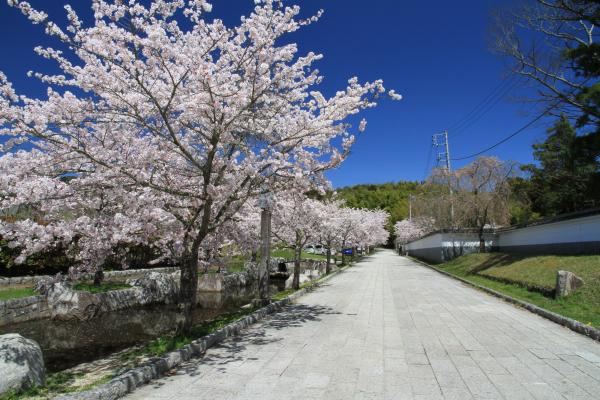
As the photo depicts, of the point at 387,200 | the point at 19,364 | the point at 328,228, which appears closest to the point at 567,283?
the point at 19,364

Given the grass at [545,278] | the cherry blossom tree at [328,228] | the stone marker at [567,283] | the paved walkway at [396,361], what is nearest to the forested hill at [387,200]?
the cherry blossom tree at [328,228]

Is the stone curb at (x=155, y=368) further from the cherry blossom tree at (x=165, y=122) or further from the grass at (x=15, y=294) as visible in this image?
the grass at (x=15, y=294)

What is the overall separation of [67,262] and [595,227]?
21.1 meters

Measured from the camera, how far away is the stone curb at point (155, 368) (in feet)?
15.1

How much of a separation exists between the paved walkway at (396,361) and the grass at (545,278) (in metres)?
0.80

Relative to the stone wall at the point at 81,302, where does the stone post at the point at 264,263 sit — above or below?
above

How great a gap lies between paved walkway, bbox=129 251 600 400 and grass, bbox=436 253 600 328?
80 centimetres

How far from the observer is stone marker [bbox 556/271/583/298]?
10789mm

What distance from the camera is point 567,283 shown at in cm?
1082

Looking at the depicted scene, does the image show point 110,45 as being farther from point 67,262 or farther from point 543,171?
point 543,171

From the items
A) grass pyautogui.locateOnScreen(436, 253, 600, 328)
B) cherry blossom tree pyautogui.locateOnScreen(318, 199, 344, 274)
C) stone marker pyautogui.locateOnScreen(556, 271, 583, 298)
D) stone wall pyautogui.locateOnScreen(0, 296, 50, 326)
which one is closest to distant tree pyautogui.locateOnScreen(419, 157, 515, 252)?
grass pyautogui.locateOnScreen(436, 253, 600, 328)

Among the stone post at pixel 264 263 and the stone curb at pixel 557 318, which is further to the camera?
the stone post at pixel 264 263

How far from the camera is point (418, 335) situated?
8.10m

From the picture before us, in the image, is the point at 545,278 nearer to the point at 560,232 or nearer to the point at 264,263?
the point at 560,232
